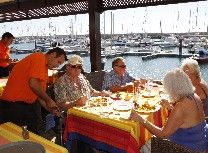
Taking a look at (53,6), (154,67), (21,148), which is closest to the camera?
(21,148)

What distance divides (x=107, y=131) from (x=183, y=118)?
40.8 inches

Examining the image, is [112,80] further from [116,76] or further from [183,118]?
[183,118]

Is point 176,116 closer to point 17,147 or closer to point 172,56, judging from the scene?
point 17,147

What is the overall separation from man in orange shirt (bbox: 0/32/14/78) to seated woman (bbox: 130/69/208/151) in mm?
6320

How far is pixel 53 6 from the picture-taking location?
9.25 meters

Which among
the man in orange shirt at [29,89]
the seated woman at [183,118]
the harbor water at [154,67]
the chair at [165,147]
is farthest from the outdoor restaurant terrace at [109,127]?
the harbor water at [154,67]

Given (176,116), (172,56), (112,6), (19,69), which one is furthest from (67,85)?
(172,56)

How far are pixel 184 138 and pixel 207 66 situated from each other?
38.2 m

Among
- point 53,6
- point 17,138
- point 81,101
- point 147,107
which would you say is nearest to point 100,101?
point 81,101

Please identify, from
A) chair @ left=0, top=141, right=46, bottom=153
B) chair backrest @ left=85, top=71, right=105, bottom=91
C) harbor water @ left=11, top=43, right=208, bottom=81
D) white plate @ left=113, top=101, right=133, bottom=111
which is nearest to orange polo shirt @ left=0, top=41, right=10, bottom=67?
chair backrest @ left=85, top=71, right=105, bottom=91

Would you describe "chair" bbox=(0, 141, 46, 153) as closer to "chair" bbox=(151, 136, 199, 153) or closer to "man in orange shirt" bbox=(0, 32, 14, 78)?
"chair" bbox=(151, 136, 199, 153)

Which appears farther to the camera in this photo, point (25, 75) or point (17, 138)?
point (25, 75)

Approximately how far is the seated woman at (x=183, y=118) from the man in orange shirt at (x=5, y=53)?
632 centimetres

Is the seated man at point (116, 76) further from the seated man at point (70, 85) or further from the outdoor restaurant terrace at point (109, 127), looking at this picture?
the seated man at point (70, 85)
